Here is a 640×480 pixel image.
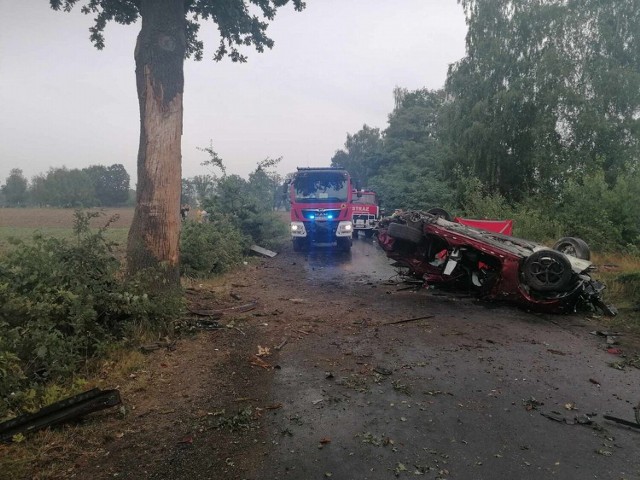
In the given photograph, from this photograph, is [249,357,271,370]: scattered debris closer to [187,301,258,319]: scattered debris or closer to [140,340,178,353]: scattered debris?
[140,340,178,353]: scattered debris

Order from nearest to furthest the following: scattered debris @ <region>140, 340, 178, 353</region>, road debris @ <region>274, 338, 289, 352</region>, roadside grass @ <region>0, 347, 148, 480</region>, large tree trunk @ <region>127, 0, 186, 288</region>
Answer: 1. roadside grass @ <region>0, 347, 148, 480</region>
2. scattered debris @ <region>140, 340, 178, 353</region>
3. road debris @ <region>274, 338, 289, 352</region>
4. large tree trunk @ <region>127, 0, 186, 288</region>

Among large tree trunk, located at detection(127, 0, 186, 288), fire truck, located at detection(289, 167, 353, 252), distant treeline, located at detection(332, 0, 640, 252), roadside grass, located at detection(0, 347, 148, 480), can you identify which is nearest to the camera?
roadside grass, located at detection(0, 347, 148, 480)

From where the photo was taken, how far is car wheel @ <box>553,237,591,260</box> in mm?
7785

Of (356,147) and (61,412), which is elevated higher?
(356,147)

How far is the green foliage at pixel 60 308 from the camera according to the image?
11.3 ft

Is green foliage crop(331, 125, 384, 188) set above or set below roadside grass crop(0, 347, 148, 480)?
above

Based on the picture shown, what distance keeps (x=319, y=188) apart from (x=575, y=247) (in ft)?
25.6

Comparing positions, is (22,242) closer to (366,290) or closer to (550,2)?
(366,290)

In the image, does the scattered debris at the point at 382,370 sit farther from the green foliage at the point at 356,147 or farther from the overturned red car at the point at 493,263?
the green foliage at the point at 356,147

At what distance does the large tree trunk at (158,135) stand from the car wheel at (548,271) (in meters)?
5.66

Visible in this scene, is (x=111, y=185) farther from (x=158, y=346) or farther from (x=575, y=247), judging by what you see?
(x=575, y=247)

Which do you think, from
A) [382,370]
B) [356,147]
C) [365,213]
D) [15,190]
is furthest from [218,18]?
[15,190]

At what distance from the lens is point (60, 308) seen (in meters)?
3.88

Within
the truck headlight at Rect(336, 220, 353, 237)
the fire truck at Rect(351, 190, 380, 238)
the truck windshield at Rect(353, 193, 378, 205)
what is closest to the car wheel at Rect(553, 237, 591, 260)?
the truck headlight at Rect(336, 220, 353, 237)
